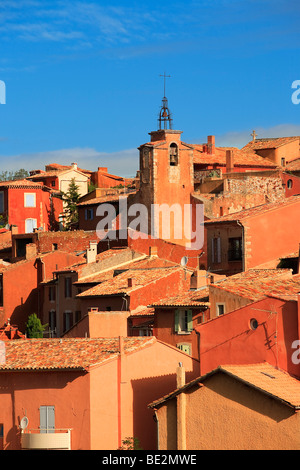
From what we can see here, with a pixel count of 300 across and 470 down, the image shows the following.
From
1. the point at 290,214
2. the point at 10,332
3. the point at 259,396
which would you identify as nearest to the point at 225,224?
the point at 290,214

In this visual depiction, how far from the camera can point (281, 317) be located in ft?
119

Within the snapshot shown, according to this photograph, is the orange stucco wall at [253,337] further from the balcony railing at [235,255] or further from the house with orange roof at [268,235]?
the balcony railing at [235,255]

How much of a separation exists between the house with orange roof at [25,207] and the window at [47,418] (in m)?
38.2

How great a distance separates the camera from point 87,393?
127 feet

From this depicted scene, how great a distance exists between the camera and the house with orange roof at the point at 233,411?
33219mm

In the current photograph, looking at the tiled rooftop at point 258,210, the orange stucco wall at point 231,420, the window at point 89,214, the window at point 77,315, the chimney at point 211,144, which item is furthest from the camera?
the chimney at point 211,144

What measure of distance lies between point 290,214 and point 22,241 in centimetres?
2221

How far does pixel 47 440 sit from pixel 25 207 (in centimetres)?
4046

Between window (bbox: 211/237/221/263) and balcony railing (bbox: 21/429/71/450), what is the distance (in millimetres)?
15132

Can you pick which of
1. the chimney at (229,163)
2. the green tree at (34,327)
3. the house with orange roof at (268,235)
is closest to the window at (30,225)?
the chimney at (229,163)

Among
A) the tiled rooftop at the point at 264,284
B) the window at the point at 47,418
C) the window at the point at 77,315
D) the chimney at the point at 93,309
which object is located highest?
the tiled rooftop at the point at 264,284

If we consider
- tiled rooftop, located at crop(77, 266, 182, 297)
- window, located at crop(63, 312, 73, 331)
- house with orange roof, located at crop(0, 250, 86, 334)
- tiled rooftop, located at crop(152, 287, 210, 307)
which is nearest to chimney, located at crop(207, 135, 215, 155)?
house with orange roof, located at crop(0, 250, 86, 334)

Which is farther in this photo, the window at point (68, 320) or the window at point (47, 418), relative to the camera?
the window at point (68, 320)
